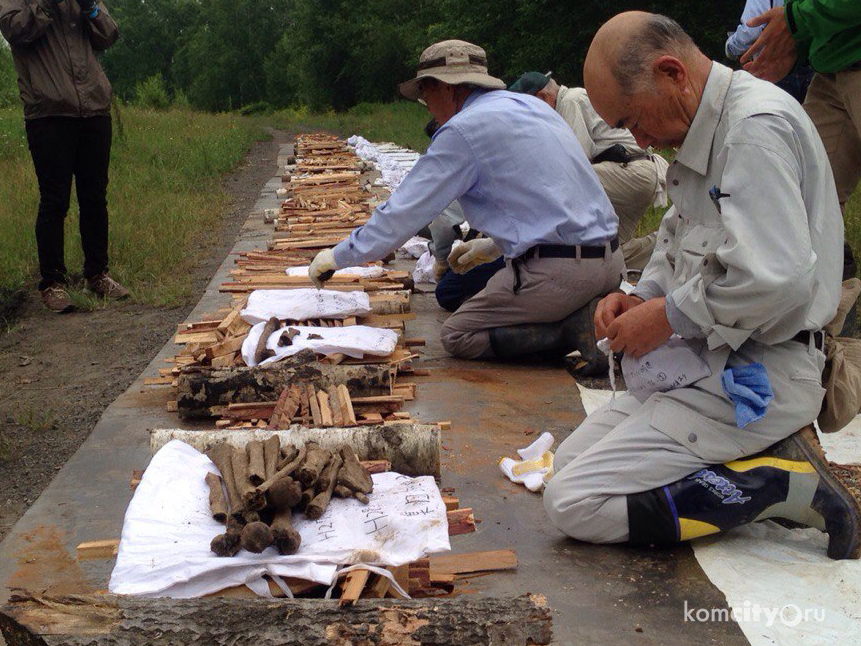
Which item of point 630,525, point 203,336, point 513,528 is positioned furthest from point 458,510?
point 203,336

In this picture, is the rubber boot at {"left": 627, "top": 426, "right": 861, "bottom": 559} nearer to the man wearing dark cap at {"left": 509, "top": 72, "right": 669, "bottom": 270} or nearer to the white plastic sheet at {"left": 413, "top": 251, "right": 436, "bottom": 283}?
the man wearing dark cap at {"left": 509, "top": 72, "right": 669, "bottom": 270}

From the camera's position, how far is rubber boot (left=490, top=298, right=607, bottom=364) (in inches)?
198

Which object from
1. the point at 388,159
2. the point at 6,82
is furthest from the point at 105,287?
the point at 6,82

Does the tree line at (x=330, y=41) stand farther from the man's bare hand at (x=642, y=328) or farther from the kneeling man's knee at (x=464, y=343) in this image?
the man's bare hand at (x=642, y=328)

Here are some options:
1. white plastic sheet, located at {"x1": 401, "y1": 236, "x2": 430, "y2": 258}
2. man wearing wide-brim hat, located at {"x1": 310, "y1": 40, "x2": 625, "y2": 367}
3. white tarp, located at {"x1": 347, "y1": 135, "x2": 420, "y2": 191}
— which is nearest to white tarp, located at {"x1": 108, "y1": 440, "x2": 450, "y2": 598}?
man wearing wide-brim hat, located at {"x1": 310, "y1": 40, "x2": 625, "y2": 367}

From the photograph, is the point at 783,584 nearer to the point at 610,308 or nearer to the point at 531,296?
the point at 610,308

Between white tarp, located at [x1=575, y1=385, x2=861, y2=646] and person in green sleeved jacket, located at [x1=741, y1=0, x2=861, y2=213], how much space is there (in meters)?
2.09

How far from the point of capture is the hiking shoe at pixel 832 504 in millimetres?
2975

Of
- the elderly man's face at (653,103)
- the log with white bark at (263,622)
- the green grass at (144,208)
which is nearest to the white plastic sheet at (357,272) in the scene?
the green grass at (144,208)

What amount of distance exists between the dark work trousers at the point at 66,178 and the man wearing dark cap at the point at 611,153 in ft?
10.3

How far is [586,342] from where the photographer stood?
199 inches

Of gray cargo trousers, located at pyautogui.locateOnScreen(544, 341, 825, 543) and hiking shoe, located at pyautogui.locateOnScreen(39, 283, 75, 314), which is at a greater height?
gray cargo trousers, located at pyautogui.locateOnScreen(544, 341, 825, 543)

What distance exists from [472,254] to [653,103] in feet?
8.92

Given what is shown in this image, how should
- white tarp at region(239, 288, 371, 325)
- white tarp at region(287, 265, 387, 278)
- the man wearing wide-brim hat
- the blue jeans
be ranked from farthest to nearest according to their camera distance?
white tarp at region(287, 265, 387, 278), the blue jeans, white tarp at region(239, 288, 371, 325), the man wearing wide-brim hat
